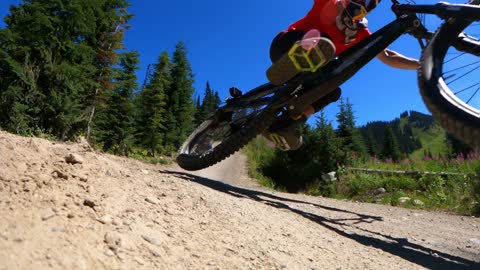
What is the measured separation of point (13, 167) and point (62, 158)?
0.36 m

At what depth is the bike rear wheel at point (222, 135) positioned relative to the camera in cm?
413

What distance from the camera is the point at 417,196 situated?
6.76 metres

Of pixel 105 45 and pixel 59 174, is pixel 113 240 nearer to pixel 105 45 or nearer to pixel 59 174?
pixel 59 174

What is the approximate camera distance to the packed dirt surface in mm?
1273

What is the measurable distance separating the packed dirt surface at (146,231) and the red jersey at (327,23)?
2168mm

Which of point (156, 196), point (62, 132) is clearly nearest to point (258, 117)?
point (156, 196)

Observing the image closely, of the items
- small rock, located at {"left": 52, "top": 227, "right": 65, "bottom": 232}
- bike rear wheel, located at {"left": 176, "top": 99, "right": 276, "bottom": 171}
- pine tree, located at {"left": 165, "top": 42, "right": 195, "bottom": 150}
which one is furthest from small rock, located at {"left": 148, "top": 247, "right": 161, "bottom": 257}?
pine tree, located at {"left": 165, "top": 42, "right": 195, "bottom": 150}

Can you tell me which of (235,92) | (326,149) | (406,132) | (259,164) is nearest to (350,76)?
(235,92)

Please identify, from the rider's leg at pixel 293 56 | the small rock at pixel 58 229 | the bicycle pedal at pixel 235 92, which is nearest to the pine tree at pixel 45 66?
the bicycle pedal at pixel 235 92

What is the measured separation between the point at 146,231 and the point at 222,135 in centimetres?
382

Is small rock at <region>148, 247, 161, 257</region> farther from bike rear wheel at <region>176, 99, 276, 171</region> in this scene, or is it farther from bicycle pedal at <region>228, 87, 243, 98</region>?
bicycle pedal at <region>228, 87, 243, 98</region>

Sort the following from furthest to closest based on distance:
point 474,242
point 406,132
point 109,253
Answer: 1. point 406,132
2. point 474,242
3. point 109,253

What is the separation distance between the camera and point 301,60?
3.54 m

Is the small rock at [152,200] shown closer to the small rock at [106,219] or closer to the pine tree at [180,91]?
the small rock at [106,219]
